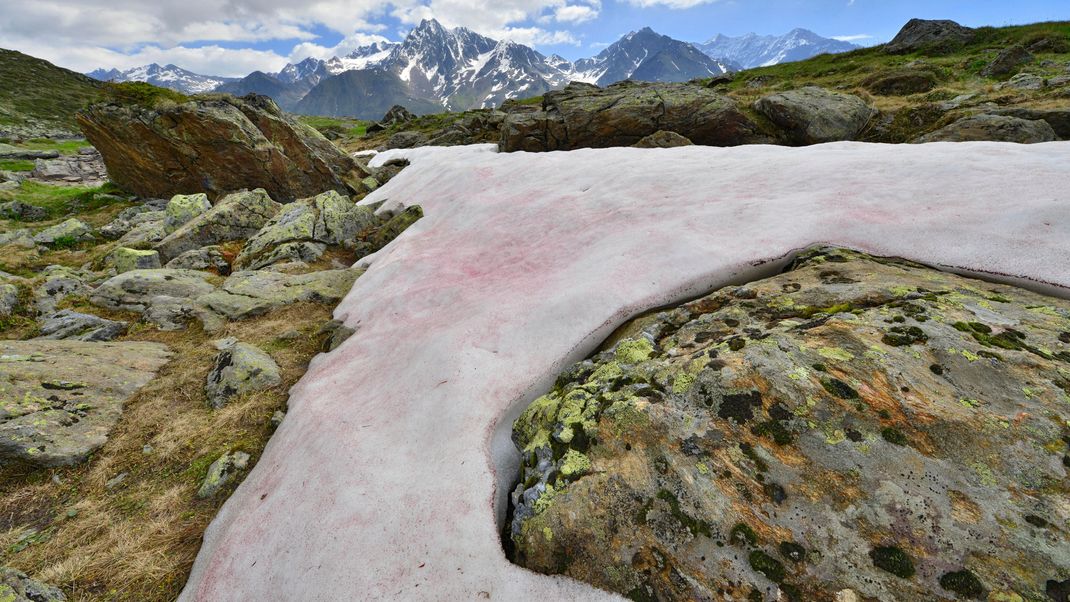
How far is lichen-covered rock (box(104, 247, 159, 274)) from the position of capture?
2095cm

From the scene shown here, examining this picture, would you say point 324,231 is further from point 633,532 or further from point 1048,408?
point 1048,408

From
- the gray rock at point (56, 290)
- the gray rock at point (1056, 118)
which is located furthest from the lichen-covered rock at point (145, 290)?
the gray rock at point (1056, 118)

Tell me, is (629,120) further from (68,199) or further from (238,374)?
(68,199)

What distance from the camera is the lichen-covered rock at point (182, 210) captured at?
25.4 m

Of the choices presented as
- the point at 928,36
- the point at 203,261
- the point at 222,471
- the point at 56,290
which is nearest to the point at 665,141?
the point at 222,471

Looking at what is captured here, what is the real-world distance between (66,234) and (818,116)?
5143cm

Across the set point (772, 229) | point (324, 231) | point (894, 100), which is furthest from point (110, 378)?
point (894, 100)

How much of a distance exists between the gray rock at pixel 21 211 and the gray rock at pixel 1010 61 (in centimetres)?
8762

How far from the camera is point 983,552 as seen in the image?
12.6 feet

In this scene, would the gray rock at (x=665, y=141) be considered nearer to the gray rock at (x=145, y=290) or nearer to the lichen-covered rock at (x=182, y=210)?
the gray rock at (x=145, y=290)

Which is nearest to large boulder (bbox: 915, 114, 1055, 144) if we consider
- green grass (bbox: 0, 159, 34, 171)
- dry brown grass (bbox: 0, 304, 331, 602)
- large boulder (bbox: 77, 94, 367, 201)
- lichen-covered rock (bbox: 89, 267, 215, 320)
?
dry brown grass (bbox: 0, 304, 331, 602)

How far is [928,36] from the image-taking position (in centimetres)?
6925

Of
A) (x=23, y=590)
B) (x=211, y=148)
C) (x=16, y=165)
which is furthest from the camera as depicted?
(x=16, y=165)

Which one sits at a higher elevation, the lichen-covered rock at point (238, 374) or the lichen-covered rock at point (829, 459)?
the lichen-covered rock at point (829, 459)
